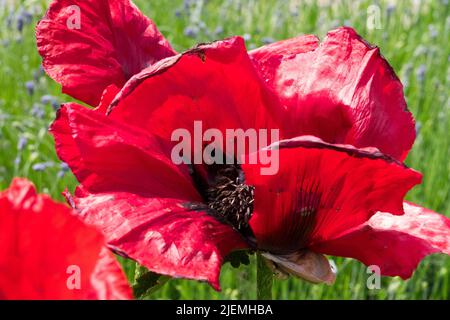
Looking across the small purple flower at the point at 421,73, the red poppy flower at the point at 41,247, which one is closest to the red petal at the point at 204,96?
the red poppy flower at the point at 41,247

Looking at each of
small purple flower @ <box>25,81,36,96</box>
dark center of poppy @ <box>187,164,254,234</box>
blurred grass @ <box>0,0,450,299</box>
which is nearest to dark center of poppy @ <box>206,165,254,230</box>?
dark center of poppy @ <box>187,164,254,234</box>

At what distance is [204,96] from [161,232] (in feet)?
0.43

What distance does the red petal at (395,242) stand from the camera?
22.4 inches

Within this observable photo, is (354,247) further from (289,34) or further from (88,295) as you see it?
(289,34)

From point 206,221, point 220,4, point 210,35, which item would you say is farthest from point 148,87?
point 220,4

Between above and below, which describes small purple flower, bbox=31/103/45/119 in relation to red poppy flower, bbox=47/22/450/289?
below

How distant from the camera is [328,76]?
2.07 ft

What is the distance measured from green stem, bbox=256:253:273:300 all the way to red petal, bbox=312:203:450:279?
4cm

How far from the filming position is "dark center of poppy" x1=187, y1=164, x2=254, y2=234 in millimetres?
627

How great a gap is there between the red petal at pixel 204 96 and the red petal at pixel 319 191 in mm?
57

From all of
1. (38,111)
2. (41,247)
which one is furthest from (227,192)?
(38,111)

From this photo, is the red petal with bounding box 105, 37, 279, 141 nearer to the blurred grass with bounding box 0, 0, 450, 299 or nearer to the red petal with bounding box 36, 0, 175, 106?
the red petal with bounding box 36, 0, 175, 106

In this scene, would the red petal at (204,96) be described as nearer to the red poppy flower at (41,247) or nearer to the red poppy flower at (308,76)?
the red poppy flower at (308,76)

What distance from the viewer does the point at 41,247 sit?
1.07ft
